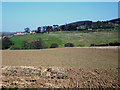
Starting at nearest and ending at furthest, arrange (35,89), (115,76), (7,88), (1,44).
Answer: (7,88) → (35,89) → (115,76) → (1,44)

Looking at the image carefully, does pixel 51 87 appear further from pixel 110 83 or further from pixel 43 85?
pixel 110 83

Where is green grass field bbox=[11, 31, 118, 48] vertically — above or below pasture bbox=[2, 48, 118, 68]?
above

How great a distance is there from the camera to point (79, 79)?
760cm

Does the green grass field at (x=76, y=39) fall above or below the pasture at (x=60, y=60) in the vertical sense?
above

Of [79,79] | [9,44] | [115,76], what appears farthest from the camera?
[9,44]

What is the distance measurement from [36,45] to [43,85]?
22.8 meters

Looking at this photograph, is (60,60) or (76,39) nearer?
(60,60)

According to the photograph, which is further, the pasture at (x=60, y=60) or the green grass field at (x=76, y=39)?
the green grass field at (x=76, y=39)

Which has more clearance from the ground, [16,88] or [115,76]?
[16,88]

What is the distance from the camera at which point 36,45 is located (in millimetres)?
28562

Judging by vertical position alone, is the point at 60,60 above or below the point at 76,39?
below

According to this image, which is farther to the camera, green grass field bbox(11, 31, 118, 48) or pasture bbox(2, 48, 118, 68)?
green grass field bbox(11, 31, 118, 48)

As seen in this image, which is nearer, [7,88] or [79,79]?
[7,88]

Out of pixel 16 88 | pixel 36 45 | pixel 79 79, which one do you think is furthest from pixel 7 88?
pixel 36 45
